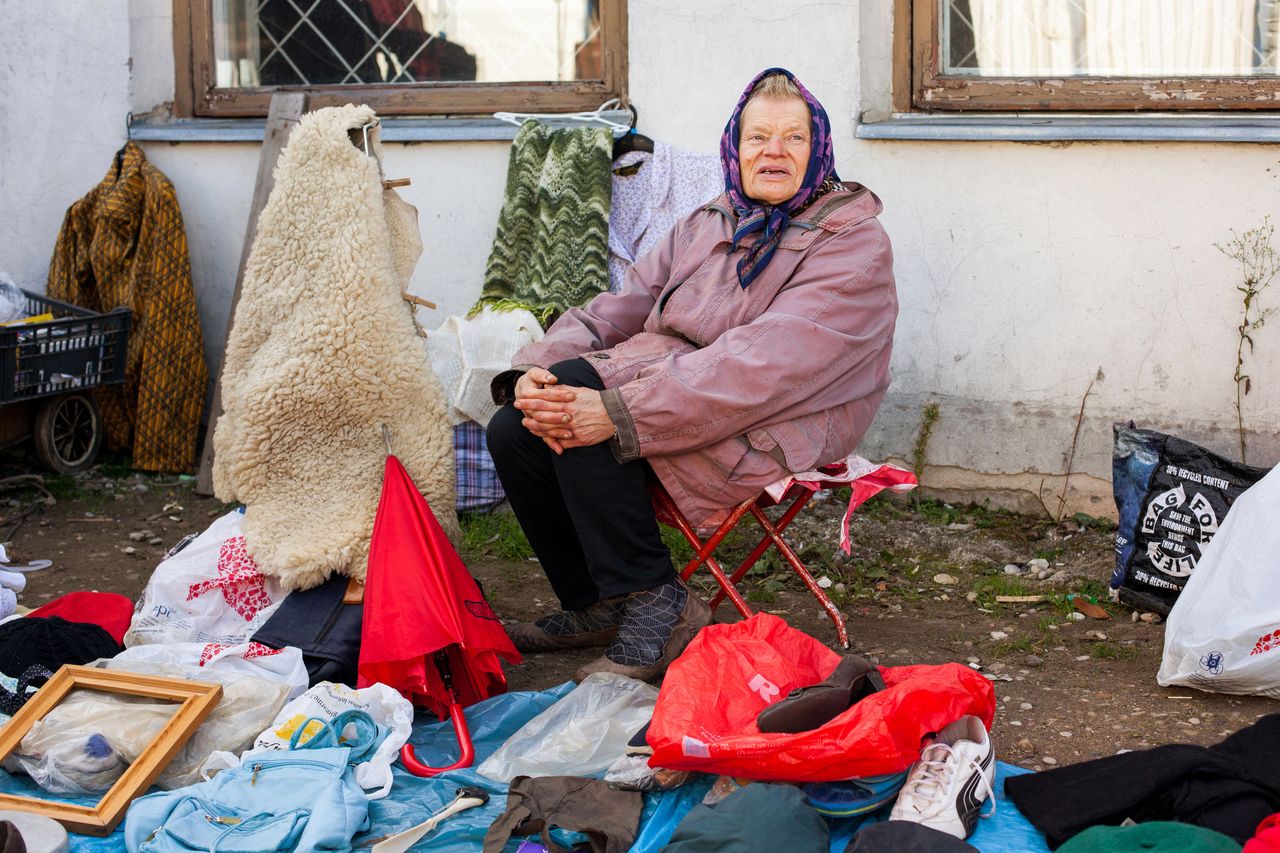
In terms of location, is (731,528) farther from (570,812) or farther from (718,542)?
(570,812)

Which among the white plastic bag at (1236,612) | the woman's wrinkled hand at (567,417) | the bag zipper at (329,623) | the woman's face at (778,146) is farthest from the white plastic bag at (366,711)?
the white plastic bag at (1236,612)

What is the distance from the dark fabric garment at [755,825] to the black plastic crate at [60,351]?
3.63m

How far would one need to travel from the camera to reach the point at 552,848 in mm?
2555

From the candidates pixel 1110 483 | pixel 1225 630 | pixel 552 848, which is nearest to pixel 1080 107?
pixel 1110 483

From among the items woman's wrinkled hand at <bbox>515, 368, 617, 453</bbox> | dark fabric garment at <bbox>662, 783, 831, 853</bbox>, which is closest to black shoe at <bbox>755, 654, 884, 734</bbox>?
dark fabric garment at <bbox>662, 783, 831, 853</bbox>

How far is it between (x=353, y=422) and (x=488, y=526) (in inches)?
55.9

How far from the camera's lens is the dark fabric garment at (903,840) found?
7.53ft

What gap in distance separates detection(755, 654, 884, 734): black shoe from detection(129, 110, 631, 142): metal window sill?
2874 mm

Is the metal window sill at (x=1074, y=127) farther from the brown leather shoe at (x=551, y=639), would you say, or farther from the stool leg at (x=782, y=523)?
the brown leather shoe at (x=551, y=639)

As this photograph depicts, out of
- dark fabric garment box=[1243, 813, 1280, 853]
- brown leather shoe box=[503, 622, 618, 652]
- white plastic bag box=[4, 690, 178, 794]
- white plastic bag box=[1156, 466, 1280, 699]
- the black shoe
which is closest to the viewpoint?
dark fabric garment box=[1243, 813, 1280, 853]

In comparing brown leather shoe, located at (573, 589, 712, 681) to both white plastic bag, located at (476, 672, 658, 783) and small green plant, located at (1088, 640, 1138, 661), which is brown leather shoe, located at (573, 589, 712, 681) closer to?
white plastic bag, located at (476, 672, 658, 783)

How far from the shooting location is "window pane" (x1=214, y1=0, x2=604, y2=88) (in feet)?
17.4

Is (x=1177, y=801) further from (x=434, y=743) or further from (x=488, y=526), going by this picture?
(x=488, y=526)

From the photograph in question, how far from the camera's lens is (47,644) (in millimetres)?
3238
